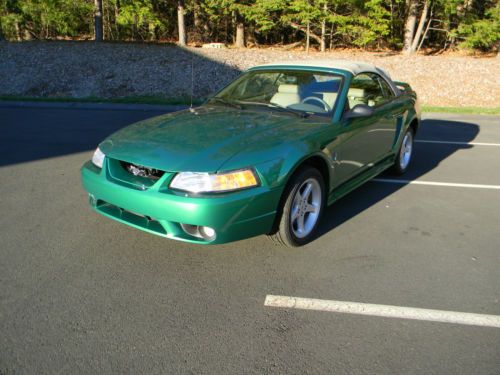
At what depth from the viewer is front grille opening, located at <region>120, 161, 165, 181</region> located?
3365 mm

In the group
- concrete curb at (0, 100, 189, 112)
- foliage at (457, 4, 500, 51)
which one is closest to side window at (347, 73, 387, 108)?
concrete curb at (0, 100, 189, 112)

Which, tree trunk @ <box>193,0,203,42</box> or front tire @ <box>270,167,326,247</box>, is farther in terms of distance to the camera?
tree trunk @ <box>193,0,203,42</box>

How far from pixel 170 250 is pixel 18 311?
4.04 feet

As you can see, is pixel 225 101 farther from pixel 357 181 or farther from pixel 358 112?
pixel 357 181

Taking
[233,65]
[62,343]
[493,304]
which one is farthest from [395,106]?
[233,65]

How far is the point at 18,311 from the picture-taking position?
2895 millimetres

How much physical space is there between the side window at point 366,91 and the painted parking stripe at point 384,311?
230 centimetres

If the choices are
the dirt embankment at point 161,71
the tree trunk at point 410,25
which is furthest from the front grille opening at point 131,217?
the tree trunk at point 410,25

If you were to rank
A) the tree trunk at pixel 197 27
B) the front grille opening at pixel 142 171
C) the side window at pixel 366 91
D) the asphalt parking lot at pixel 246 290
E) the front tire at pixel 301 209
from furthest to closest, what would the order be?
1. the tree trunk at pixel 197 27
2. the side window at pixel 366 91
3. the front tire at pixel 301 209
4. the front grille opening at pixel 142 171
5. the asphalt parking lot at pixel 246 290

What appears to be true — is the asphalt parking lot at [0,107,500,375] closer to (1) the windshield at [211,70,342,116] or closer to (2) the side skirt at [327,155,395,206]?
(2) the side skirt at [327,155,395,206]

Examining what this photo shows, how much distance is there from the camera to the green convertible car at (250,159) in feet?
10.5

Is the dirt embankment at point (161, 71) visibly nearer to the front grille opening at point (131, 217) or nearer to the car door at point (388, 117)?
the car door at point (388, 117)

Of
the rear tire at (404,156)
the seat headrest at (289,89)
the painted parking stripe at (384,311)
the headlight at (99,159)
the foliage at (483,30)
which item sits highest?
the foliage at (483,30)

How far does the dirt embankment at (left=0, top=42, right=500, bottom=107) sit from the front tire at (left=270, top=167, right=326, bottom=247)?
1260 centimetres
